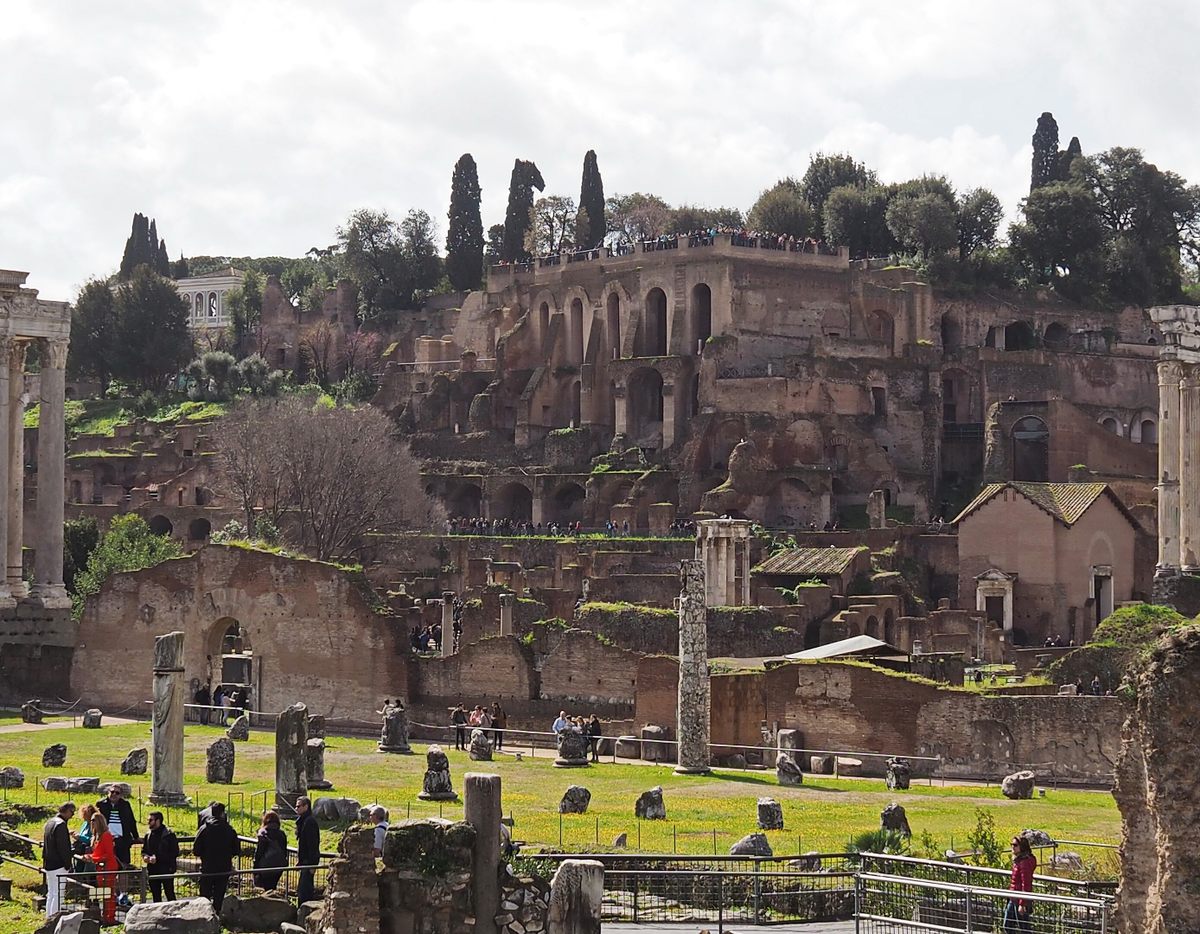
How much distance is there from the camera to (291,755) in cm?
2597

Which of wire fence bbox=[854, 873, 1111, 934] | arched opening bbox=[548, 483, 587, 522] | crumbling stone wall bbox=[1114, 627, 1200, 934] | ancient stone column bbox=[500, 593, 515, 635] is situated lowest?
wire fence bbox=[854, 873, 1111, 934]

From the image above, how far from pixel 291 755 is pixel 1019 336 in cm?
5985

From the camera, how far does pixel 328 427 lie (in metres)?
67.1

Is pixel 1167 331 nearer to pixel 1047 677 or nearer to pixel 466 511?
pixel 1047 677

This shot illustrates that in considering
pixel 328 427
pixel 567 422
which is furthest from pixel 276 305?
pixel 328 427

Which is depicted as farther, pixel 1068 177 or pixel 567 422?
pixel 1068 177

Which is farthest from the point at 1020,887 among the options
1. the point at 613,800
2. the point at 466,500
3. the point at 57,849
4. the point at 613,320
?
the point at 613,320

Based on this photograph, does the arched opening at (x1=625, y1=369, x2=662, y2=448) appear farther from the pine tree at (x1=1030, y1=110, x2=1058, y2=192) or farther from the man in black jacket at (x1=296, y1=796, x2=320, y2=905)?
the man in black jacket at (x1=296, y1=796, x2=320, y2=905)

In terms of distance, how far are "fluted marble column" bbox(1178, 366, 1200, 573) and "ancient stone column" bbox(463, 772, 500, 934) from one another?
35.0 meters

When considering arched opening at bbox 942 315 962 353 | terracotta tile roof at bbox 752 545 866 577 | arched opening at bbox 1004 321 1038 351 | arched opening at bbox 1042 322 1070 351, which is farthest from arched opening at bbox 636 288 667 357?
terracotta tile roof at bbox 752 545 866 577

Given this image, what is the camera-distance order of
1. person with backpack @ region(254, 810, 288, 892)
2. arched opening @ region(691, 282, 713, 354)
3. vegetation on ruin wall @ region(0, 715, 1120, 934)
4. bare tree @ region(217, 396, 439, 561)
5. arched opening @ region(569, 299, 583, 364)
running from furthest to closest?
arched opening @ region(569, 299, 583, 364)
arched opening @ region(691, 282, 713, 354)
bare tree @ region(217, 396, 439, 561)
vegetation on ruin wall @ region(0, 715, 1120, 934)
person with backpack @ region(254, 810, 288, 892)

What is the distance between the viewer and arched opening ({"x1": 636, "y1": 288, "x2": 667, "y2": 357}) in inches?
3118

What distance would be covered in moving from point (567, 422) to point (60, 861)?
60.2 meters

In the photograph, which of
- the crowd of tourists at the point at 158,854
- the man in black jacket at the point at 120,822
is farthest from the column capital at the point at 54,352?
the crowd of tourists at the point at 158,854
